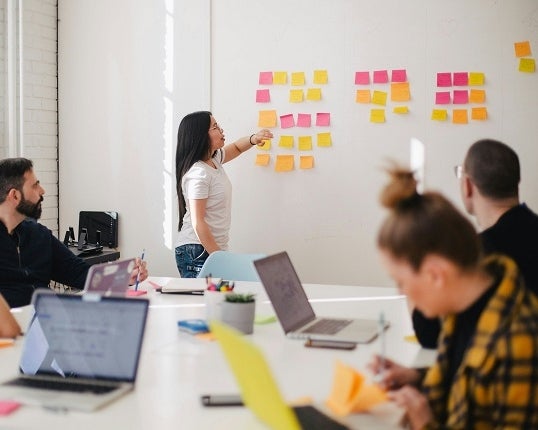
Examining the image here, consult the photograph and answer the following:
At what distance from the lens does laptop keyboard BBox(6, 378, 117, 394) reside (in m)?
1.57

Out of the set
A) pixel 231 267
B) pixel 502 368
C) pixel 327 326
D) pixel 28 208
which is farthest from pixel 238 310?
pixel 28 208

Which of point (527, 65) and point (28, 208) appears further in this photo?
point (527, 65)

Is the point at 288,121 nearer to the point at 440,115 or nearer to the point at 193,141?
the point at 193,141

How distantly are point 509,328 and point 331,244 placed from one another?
9.71 feet

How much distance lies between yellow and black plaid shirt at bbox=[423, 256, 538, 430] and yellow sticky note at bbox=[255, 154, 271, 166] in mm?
2983

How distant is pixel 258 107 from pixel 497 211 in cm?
236

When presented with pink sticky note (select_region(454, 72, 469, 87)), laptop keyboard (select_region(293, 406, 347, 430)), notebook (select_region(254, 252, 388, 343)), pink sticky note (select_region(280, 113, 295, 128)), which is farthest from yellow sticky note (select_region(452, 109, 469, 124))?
laptop keyboard (select_region(293, 406, 347, 430))

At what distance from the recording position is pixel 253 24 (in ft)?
14.0

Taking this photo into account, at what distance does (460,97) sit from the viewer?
3898 mm

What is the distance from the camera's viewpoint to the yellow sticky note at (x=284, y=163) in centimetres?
422

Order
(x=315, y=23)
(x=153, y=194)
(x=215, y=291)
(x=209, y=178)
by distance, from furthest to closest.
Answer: (x=153, y=194), (x=315, y=23), (x=209, y=178), (x=215, y=291)

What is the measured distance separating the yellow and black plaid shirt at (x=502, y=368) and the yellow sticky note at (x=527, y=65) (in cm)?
279

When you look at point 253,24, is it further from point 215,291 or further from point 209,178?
point 215,291

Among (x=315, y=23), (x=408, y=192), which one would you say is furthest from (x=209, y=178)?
(x=408, y=192)
